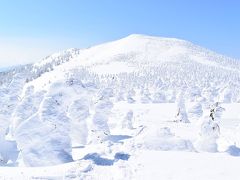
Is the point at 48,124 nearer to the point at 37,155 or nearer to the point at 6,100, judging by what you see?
Result: the point at 37,155

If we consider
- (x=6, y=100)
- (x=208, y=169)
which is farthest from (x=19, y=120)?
(x=208, y=169)

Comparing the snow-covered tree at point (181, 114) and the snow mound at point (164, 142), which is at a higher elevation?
the snow-covered tree at point (181, 114)

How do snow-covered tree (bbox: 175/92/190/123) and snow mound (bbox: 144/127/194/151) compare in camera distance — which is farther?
snow-covered tree (bbox: 175/92/190/123)

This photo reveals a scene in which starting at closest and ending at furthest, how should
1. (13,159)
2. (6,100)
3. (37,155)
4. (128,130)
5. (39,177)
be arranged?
(39,177)
(37,155)
(13,159)
(6,100)
(128,130)

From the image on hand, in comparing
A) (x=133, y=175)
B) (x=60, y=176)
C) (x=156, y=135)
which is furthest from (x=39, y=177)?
(x=156, y=135)

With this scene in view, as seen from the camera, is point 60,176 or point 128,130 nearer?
point 60,176

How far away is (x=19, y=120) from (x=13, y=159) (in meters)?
9.87

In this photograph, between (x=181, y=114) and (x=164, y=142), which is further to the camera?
(x=181, y=114)

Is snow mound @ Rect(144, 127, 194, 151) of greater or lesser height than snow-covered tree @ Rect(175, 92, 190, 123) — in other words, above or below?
below

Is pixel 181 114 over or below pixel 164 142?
over

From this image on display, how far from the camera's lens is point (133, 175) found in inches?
1292

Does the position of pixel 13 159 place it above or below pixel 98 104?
below

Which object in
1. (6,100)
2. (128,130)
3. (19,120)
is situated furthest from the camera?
(128,130)

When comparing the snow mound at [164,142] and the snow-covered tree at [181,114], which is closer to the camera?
the snow mound at [164,142]
